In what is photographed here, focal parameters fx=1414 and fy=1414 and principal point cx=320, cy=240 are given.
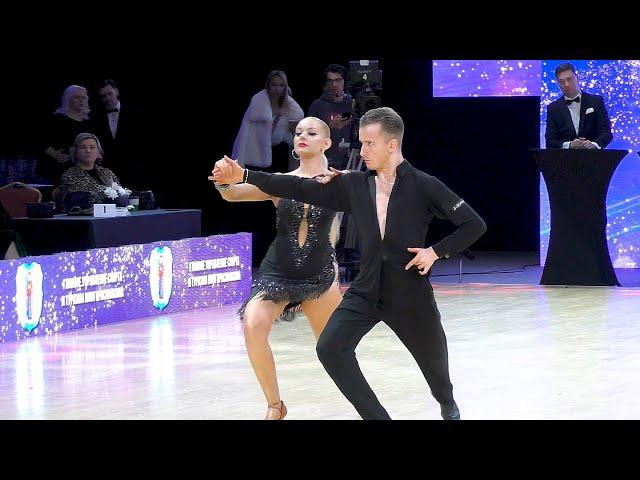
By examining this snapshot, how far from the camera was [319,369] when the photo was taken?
830 cm

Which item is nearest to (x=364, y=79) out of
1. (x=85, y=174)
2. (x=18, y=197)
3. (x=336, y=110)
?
(x=336, y=110)

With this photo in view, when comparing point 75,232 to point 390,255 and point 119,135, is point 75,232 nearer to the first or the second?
point 119,135

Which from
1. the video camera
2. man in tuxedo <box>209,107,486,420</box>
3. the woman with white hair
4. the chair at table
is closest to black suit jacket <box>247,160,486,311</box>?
man in tuxedo <box>209,107,486,420</box>

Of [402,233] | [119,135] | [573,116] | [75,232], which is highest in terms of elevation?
[573,116]

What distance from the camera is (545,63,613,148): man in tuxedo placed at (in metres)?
12.2

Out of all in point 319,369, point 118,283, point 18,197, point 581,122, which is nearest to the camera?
point 319,369

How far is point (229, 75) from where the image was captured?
573 inches

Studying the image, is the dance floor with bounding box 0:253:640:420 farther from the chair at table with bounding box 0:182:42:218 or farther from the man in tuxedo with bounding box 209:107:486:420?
the chair at table with bounding box 0:182:42:218

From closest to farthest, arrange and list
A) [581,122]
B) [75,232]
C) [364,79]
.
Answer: [75,232], [364,79], [581,122]

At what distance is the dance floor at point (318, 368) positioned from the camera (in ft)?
23.1

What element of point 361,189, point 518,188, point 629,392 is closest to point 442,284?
point 518,188

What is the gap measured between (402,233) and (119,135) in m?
6.88
